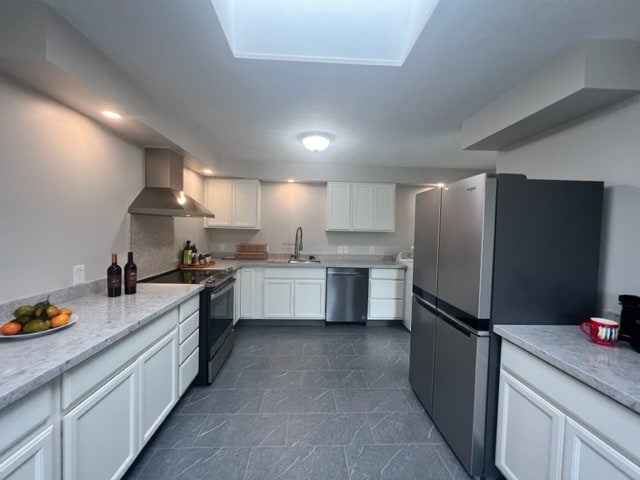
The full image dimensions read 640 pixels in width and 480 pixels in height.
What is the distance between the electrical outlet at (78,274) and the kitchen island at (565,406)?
8.47ft

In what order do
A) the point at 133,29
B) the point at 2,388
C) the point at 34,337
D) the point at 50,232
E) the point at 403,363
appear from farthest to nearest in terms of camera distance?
1. the point at 403,363
2. the point at 50,232
3. the point at 133,29
4. the point at 34,337
5. the point at 2,388

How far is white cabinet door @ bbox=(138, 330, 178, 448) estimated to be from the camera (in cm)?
160

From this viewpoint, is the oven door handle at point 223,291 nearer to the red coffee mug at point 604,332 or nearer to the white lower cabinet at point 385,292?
the white lower cabinet at point 385,292

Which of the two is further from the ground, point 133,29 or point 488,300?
point 133,29

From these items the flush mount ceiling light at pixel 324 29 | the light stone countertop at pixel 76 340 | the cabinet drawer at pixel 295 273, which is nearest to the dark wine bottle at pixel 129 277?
the light stone countertop at pixel 76 340

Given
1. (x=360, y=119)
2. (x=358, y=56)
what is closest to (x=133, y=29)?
(x=358, y=56)

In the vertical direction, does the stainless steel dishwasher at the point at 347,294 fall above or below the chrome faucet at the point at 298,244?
below

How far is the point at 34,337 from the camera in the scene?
1216mm

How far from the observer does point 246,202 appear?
13.8ft

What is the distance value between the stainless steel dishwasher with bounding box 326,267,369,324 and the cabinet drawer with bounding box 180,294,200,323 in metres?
2.02

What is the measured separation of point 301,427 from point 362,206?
3059 mm

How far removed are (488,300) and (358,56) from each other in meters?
1.52

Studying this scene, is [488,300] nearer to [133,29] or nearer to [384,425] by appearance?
[384,425]

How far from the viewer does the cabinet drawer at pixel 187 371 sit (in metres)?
2.08
